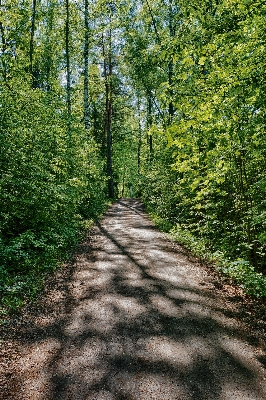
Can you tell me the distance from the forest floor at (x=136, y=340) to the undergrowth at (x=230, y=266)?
0.26 meters

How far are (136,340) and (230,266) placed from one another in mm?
3019

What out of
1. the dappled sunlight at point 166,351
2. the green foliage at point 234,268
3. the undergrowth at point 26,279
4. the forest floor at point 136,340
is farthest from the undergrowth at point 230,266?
the undergrowth at point 26,279

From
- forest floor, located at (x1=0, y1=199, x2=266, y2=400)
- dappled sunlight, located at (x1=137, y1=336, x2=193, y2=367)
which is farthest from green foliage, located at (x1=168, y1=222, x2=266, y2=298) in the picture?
dappled sunlight, located at (x1=137, y1=336, x2=193, y2=367)

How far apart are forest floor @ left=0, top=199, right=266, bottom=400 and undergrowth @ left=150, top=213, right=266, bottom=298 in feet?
0.86

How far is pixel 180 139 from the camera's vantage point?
5773mm

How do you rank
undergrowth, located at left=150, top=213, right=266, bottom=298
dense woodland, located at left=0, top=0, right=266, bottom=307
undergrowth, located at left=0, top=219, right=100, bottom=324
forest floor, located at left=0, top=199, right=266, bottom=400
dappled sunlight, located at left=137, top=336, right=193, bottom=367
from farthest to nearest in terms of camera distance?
1. undergrowth, located at left=150, top=213, right=266, bottom=298
2. undergrowth, located at left=0, top=219, right=100, bottom=324
3. dense woodland, located at left=0, top=0, right=266, bottom=307
4. dappled sunlight, located at left=137, top=336, right=193, bottom=367
5. forest floor, located at left=0, top=199, right=266, bottom=400

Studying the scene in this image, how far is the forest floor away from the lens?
3.93 meters

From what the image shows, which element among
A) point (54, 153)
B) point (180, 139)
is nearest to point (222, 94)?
point (180, 139)

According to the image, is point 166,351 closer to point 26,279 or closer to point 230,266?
point 230,266

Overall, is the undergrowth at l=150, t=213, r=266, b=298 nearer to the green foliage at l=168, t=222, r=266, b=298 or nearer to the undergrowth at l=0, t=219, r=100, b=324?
the green foliage at l=168, t=222, r=266, b=298

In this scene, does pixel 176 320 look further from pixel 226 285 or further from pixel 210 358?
pixel 226 285

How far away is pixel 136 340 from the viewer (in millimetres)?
4977

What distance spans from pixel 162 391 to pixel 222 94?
198 inches

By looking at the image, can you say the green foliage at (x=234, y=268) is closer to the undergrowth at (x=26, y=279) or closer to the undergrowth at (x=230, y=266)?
the undergrowth at (x=230, y=266)
